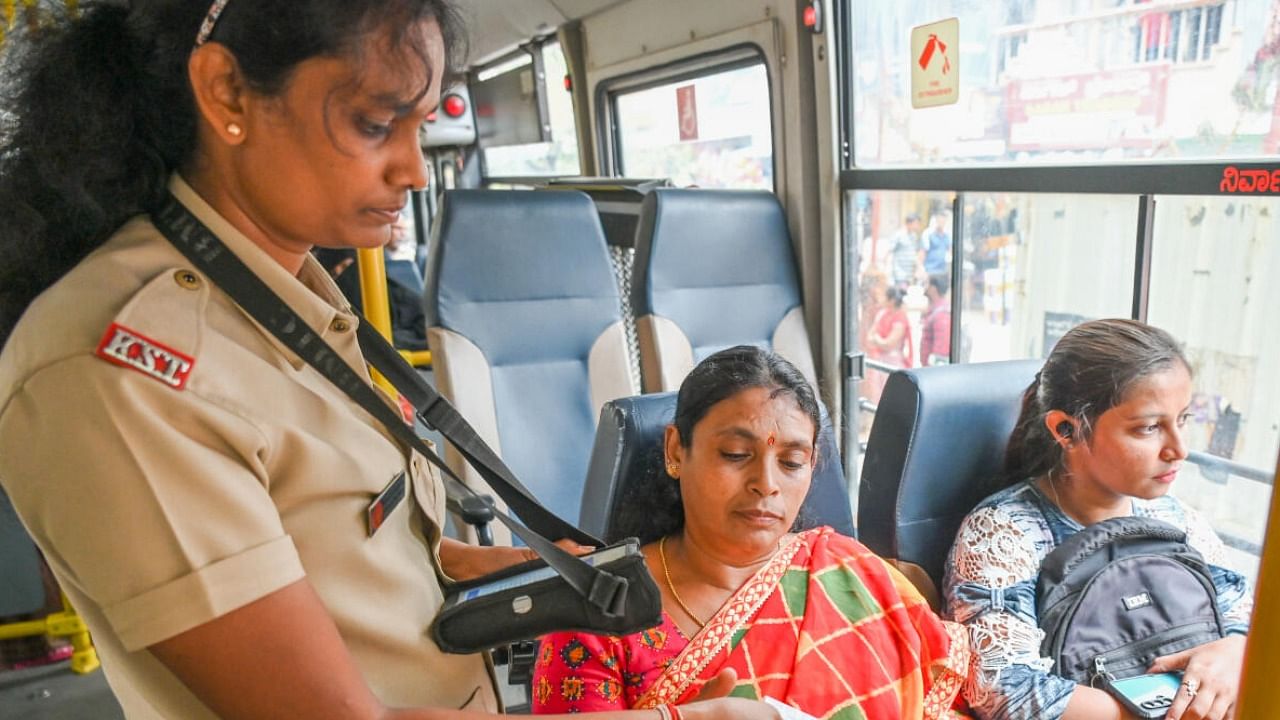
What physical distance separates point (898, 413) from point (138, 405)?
5.17 feet

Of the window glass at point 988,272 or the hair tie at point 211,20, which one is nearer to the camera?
the hair tie at point 211,20

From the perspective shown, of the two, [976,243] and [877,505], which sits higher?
[976,243]

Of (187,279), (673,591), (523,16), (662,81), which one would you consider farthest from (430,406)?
(523,16)

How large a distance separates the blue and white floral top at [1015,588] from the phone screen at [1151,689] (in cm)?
14

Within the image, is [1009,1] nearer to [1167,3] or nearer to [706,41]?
[1167,3]

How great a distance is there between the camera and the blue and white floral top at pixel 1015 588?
1.60 meters

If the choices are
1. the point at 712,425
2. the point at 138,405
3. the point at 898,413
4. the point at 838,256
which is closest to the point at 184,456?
the point at 138,405

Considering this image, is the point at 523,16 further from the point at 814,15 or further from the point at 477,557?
the point at 477,557

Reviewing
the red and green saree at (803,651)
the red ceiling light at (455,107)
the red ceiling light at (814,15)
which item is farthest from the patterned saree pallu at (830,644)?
the red ceiling light at (455,107)

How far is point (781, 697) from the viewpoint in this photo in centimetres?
147

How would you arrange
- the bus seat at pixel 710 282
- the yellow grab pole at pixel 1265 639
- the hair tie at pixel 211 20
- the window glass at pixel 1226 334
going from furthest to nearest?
the bus seat at pixel 710 282 < the window glass at pixel 1226 334 < the hair tie at pixel 211 20 < the yellow grab pole at pixel 1265 639

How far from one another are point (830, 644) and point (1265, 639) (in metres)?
1.14

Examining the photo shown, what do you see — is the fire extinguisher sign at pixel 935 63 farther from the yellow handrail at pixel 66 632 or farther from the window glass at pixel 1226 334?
the yellow handrail at pixel 66 632

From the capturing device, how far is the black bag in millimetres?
1661
